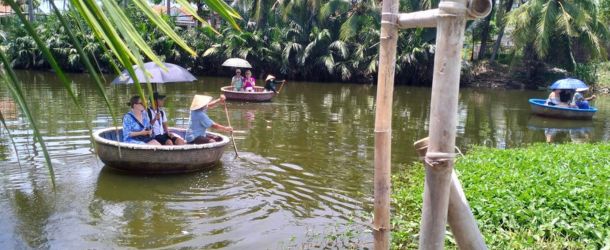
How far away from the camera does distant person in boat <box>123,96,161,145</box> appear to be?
26.3ft

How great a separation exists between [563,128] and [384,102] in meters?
14.1

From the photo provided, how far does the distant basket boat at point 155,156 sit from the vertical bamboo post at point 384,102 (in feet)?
15.8

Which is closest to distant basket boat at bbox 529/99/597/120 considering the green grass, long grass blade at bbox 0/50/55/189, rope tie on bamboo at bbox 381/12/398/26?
rope tie on bamboo at bbox 381/12/398/26

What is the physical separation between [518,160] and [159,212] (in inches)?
204

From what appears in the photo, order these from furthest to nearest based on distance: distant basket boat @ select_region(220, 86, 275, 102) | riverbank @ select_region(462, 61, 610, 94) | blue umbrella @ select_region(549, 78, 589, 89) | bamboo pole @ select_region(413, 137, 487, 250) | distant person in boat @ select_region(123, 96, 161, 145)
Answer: riverbank @ select_region(462, 61, 610, 94), distant basket boat @ select_region(220, 86, 275, 102), blue umbrella @ select_region(549, 78, 589, 89), distant person in boat @ select_region(123, 96, 161, 145), bamboo pole @ select_region(413, 137, 487, 250)

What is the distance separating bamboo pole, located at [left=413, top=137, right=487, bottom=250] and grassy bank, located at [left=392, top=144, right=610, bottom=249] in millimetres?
2082

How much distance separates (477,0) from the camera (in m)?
2.49

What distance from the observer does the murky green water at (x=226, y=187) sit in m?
5.95

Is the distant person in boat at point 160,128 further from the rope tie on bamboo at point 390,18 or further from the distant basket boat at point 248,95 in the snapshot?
the distant basket boat at point 248,95

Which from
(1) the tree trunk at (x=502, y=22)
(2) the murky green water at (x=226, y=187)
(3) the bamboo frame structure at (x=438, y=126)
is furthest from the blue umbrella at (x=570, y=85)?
(3) the bamboo frame structure at (x=438, y=126)

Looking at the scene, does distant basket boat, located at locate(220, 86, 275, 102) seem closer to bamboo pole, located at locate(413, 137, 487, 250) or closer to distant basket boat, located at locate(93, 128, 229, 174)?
distant basket boat, located at locate(93, 128, 229, 174)

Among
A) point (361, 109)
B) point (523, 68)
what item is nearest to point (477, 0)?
point (361, 109)

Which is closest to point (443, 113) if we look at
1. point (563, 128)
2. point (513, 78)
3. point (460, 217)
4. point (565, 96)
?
point (460, 217)

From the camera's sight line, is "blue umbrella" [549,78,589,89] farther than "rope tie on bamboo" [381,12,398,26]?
Yes
